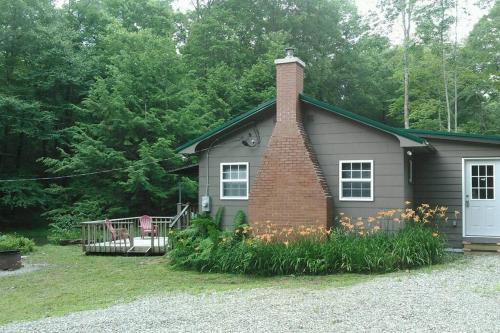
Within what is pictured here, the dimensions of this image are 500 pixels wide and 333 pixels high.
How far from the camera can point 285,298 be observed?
7.18 metres

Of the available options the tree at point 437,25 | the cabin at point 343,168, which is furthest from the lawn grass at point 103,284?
the tree at point 437,25

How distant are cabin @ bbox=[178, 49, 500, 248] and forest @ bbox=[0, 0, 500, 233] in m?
7.02

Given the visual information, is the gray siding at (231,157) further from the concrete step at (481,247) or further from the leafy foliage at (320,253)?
the concrete step at (481,247)

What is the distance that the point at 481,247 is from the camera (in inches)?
459

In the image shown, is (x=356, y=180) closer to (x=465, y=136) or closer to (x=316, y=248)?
(x=316, y=248)

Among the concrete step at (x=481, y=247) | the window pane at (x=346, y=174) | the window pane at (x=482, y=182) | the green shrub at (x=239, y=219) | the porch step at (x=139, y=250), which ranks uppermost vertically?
the window pane at (x=346, y=174)


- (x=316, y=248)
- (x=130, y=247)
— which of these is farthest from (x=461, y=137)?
(x=130, y=247)

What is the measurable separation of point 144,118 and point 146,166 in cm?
280

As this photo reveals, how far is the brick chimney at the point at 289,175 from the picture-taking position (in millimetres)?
11312

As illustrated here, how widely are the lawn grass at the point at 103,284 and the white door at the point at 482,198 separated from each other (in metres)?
4.67

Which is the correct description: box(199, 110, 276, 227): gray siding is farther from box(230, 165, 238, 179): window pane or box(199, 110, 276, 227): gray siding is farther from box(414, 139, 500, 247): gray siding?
box(414, 139, 500, 247): gray siding

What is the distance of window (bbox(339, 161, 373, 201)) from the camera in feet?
37.3

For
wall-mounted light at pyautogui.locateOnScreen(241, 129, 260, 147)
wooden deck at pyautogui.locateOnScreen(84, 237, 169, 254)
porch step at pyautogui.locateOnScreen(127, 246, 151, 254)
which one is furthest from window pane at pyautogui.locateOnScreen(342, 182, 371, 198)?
porch step at pyautogui.locateOnScreen(127, 246, 151, 254)

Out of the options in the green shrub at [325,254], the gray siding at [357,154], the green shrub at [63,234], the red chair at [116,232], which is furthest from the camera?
the green shrub at [63,234]
